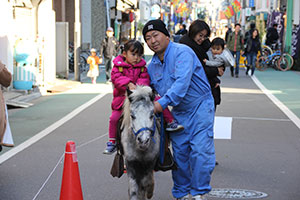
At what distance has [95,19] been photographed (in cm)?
3547

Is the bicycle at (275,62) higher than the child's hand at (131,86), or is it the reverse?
the child's hand at (131,86)

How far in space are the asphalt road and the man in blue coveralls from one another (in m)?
1.08

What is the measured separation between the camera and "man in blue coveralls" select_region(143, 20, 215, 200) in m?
5.11

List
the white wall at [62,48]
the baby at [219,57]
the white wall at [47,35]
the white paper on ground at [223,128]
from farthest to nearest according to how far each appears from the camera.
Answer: the white wall at [62,48], the white wall at [47,35], the white paper on ground at [223,128], the baby at [219,57]

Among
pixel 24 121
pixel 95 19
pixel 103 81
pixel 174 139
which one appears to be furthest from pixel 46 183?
pixel 95 19

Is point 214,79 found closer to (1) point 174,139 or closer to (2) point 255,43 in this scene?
(1) point 174,139

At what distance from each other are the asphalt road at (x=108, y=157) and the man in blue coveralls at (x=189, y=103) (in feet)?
3.53

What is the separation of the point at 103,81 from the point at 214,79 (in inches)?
602

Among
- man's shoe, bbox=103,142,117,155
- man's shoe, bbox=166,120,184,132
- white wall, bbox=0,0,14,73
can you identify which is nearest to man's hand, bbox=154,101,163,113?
man's shoe, bbox=166,120,184,132

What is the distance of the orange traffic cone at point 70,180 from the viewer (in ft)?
17.3

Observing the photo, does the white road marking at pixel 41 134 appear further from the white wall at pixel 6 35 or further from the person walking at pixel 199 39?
the person walking at pixel 199 39

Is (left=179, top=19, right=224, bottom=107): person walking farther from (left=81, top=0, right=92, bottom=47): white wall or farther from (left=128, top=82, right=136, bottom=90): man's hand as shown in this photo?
(left=81, top=0, right=92, bottom=47): white wall

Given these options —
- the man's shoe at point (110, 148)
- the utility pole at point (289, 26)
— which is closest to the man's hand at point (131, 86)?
the man's shoe at point (110, 148)

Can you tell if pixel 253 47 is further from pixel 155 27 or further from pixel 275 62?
pixel 155 27
